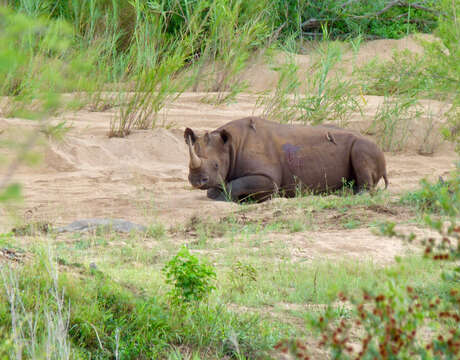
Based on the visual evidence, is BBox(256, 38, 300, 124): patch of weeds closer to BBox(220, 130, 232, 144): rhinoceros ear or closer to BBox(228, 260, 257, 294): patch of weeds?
BBox(220, 130, 232, 144): rhinoceros ear

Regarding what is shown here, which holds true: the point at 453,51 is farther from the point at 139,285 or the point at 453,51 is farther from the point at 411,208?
the point at 139,285

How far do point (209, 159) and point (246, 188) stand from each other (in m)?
0.53

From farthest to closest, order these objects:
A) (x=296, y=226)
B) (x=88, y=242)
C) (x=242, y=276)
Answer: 1. (x=296, y=226)
2. (x=88, y=242)
3. (x=242, y=276)

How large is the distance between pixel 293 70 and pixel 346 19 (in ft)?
17.6

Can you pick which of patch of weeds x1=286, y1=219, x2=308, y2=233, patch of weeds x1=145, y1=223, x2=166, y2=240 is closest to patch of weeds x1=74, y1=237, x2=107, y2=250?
patch of weeds x1=145, y1=223, x2=166, y2=240

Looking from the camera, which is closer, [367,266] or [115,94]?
[367,266]

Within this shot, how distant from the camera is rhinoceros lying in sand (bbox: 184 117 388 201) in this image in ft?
27.2

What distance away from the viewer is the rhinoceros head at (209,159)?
814 cm

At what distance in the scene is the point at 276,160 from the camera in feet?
27.8

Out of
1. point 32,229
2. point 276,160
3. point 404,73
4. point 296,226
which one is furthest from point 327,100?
point 32,229

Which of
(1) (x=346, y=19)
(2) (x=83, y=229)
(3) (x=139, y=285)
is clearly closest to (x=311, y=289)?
(3) (x=139, y=285)

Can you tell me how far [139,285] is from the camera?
14.4 feet

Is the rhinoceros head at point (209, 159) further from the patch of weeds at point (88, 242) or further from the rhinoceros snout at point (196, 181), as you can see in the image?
the patch of weeds at point (88, 242)

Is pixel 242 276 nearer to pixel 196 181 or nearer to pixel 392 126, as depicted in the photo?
pixel 196 181
